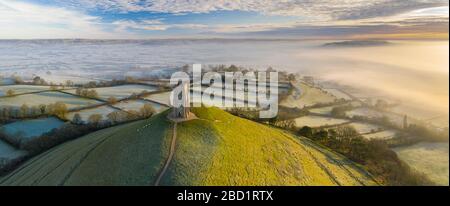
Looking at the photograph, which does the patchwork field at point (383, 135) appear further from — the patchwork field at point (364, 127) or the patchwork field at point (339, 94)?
the patchwork field at point (339, 94)

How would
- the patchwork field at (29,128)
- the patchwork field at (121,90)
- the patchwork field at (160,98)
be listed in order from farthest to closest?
the patchwork field at (121,90)
the patchwork field at (160,98)
the patchwork field at (29,128)

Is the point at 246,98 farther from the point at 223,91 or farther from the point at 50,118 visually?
the point at 50,118

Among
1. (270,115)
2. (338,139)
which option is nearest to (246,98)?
(270,115)

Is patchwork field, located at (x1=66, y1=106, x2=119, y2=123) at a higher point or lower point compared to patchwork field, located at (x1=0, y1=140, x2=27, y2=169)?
higher

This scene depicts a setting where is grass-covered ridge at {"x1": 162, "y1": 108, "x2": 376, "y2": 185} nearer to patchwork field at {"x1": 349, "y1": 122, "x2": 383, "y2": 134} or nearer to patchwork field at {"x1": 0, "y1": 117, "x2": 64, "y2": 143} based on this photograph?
patchwork field at {"x1": 349, "y1": 122, "x2": 383, "y2": 134}

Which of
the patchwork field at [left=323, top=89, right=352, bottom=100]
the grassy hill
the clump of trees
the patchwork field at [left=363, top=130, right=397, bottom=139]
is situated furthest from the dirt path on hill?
the patchwork field at [left=323, top=89, right=352, bottom=100]
